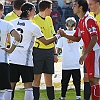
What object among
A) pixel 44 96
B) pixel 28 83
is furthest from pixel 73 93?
pixel 28 83

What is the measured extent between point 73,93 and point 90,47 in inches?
133

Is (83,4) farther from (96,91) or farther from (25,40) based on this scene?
(96,91)

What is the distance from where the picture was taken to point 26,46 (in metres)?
8.52

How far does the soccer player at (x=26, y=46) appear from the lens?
841cm

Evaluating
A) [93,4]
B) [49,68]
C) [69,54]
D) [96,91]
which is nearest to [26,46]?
[49,68]

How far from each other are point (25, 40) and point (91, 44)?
134cm

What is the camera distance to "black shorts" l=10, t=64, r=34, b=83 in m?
8.51

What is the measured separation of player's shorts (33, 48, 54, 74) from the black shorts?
0.92 meters

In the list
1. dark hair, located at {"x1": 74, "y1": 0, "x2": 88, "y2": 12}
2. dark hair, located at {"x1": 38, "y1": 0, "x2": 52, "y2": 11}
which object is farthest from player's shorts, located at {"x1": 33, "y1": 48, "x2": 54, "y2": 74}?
dark hair, located at {"x1": 74, "y1": 0, "x2": 88, "y2": 12}

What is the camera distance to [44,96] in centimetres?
1050

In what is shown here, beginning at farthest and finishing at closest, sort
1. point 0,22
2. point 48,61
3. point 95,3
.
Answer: point 48,61, point 95,3, point 0,22

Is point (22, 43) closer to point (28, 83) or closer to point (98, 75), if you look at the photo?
point (28, 83)

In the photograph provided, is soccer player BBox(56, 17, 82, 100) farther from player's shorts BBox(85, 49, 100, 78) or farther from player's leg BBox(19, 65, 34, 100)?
player's shorts BBox(85, 49, 100, 78)

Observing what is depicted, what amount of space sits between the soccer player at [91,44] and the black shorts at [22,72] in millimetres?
1085
